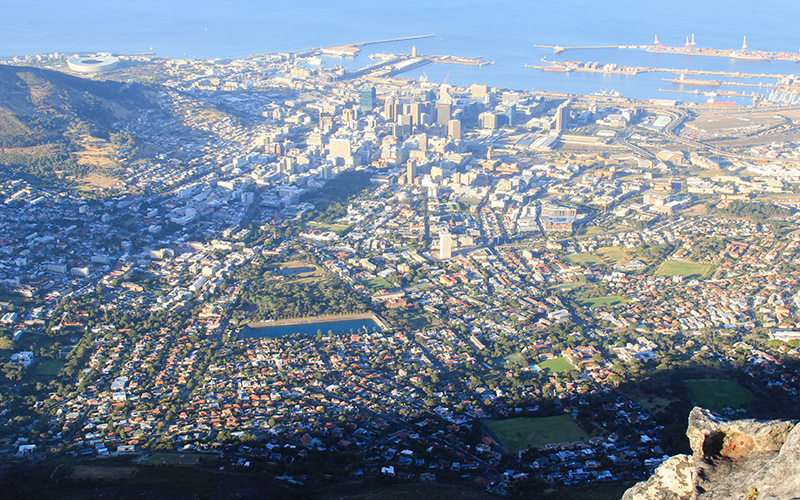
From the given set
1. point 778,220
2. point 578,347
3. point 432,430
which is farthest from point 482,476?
point 778,220

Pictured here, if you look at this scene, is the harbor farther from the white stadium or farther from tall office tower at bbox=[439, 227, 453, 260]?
tall office tower at bbox=[439, 227, 453, 260]

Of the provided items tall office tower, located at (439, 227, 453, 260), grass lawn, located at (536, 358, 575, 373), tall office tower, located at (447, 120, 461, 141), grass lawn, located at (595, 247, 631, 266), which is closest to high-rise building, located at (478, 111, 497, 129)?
tall office tower, located at (447, 120, 461, 141)

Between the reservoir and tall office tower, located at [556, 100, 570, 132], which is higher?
tall office tower, located at [556, 100, 570, 132]

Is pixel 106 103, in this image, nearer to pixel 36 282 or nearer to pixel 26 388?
pixel 36 282

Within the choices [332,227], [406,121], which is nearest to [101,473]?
[332,227]

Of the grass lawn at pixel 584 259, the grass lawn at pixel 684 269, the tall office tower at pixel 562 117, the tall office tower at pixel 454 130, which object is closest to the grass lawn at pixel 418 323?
the grass lawn at pixel 584 259

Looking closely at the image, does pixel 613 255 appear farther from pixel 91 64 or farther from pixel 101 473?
pixel 91 64
